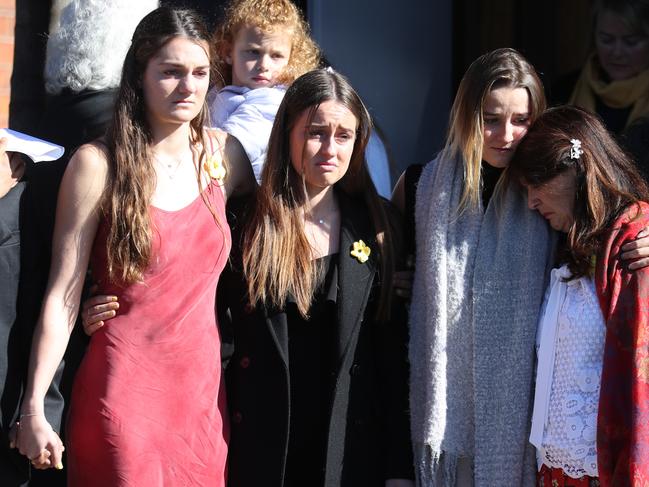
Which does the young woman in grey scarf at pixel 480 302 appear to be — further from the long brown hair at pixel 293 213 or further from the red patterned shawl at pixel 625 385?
the red patterned shawl at pixel 625 385

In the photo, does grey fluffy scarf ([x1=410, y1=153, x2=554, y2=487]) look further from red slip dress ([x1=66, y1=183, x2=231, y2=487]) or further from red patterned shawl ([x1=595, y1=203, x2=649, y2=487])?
red slip dress ([x1=66, y1=183, x2=231, y2=487])

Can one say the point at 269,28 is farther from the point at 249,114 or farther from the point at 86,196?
the point at 86,196

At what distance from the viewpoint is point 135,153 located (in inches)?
116

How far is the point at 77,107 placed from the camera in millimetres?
3494

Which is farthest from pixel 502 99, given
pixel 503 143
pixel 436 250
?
pixel 436 250

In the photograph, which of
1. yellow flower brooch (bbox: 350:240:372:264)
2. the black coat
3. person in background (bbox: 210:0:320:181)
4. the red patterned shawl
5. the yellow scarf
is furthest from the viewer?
the yellow scarf

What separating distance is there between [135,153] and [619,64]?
2.39m

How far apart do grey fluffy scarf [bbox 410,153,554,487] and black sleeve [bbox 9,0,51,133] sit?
203 centimetres

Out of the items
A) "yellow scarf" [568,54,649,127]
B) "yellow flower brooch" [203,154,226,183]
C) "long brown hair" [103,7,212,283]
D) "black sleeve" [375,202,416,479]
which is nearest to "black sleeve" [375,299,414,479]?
"black sleeve" [375,202,416,479]

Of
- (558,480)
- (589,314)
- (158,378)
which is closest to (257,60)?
(158,378)

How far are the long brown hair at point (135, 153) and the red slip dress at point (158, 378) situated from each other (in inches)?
2.1

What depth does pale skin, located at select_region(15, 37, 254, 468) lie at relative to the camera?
2834 mm

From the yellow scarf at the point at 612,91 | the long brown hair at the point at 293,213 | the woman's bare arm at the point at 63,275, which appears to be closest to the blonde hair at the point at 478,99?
the long brown hair at the point at 293,213

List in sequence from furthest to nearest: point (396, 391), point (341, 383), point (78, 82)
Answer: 1. point (78, 82)
2. point (396, 391)
3. point (341, 383)
